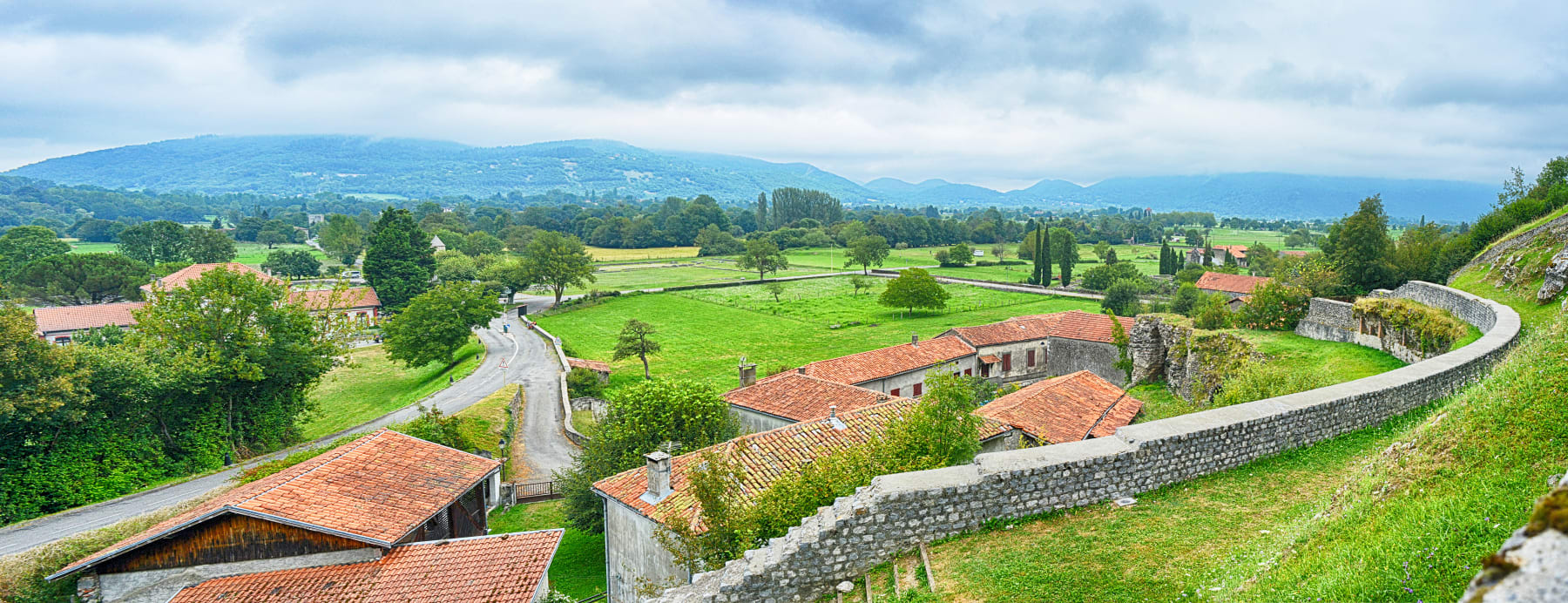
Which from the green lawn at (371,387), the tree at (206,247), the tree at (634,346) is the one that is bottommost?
the green lawn at (371,387)

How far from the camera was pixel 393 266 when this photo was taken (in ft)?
240

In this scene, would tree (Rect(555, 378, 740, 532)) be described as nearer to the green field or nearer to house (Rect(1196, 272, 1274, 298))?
the green field

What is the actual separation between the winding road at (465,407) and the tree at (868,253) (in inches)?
2312

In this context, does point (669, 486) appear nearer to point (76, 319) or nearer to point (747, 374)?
point (747, 374)

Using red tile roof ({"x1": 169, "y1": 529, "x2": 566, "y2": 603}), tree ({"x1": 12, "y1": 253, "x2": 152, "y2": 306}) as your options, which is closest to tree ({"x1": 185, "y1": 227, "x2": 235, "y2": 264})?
tree ({"x1": 12, "y1": 253, "x2": 152, "y2": 306})

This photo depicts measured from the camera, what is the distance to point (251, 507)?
15.7 m

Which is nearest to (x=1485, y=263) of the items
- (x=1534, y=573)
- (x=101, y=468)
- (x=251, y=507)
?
(x=1534, y=573)

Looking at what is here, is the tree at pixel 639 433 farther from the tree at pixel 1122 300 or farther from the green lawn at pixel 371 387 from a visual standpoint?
the tree at pixel 1122 300

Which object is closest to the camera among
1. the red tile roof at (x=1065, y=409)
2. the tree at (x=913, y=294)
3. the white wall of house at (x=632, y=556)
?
the white wall of house at (x=632, y=556)

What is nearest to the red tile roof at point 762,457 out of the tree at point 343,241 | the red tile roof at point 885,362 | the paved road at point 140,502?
the red tile roof at point 885,362

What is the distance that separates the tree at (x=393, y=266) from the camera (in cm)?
7288

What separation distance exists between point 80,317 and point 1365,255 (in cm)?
8942

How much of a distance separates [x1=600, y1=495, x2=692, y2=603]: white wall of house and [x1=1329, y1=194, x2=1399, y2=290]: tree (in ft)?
102

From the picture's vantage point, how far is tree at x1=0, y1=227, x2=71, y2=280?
254 ft
